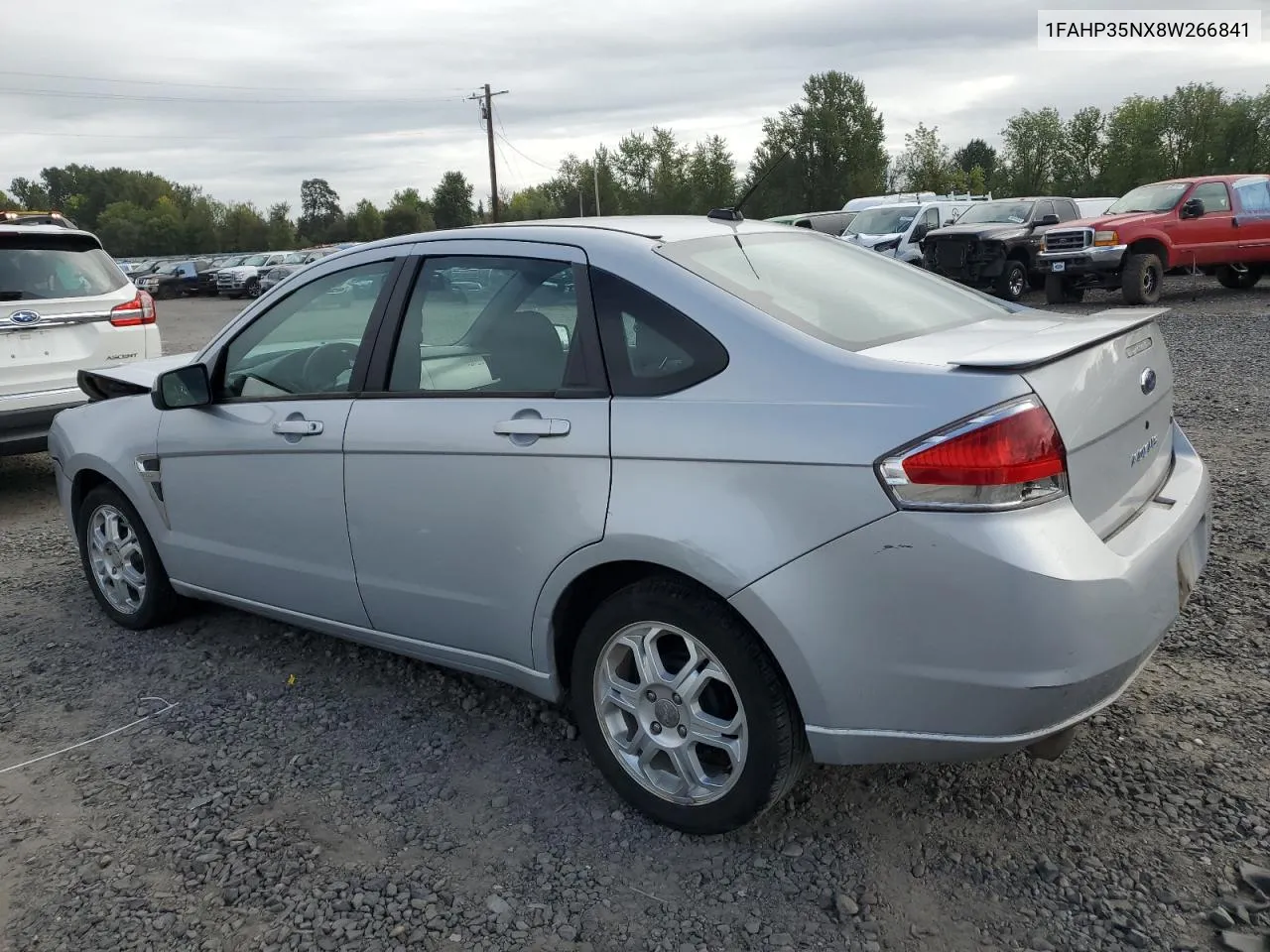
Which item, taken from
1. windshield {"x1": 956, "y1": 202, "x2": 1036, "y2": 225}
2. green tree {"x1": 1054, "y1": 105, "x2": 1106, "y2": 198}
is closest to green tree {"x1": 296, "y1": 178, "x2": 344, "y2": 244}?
green tree {"x1": 1054, "y1": 105, "x2": 1106, "y2": 198}

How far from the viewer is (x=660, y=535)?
2.65 m

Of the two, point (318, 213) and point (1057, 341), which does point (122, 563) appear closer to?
point (1057, 341)

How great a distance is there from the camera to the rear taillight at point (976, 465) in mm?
2320

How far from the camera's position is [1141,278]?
15438 mm

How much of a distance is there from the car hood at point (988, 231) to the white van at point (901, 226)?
2.38 meters

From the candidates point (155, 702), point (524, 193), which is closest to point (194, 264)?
point (155, 702)

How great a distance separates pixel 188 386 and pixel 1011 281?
1614cm

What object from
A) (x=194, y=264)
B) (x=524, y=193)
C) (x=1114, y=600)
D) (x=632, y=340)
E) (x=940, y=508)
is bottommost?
(x=1114, y=600)

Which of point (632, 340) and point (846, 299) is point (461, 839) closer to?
point (632, 340)

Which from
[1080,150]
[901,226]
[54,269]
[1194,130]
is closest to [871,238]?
[901,226]

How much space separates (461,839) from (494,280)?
1.67 m

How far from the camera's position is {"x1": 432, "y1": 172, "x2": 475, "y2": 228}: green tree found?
246ft

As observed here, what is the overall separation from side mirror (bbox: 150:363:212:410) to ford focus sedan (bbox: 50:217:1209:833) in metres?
0.01

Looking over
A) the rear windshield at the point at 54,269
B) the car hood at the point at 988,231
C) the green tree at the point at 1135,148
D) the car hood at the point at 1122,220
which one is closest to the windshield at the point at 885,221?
the car hood at the point at 988,231
